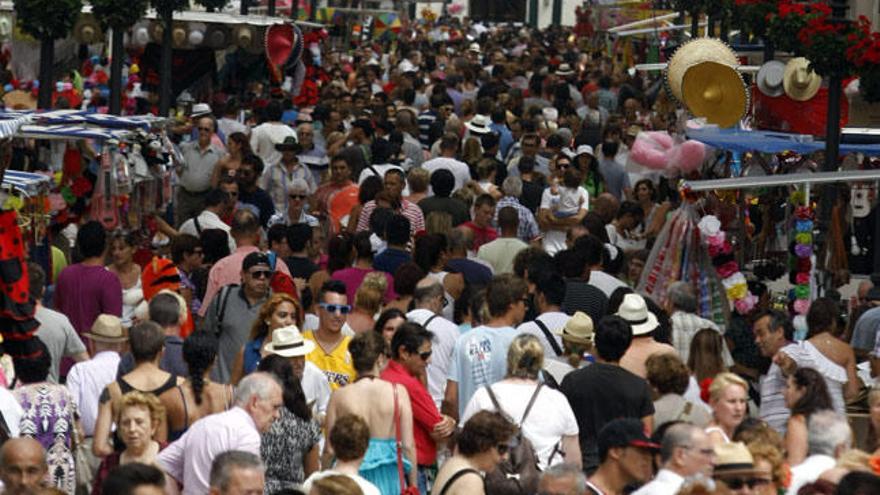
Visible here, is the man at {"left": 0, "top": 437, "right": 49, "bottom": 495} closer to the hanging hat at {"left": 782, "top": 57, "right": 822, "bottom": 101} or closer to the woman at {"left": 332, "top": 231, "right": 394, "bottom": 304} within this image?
the woman at {"left": 332, "top": 231, "right": 394, "bottom": 304}

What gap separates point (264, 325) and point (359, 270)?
2402 millimetres

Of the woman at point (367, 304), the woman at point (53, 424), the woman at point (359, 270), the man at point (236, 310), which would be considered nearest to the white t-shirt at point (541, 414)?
the woman at point (53, 424)

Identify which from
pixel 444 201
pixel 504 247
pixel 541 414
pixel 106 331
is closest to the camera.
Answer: pixel 541 414

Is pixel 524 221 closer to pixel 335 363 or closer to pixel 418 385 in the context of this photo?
pixel 335 363

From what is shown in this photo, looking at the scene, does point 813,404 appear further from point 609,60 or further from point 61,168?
point 609,60

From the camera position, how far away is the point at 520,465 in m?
10.2

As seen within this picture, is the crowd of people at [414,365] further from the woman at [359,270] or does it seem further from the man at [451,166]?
the man at [451,166]

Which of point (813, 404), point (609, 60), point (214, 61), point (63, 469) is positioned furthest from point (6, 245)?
point (609, 60)

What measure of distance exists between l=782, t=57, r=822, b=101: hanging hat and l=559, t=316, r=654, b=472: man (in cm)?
795

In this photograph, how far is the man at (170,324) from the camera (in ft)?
38.2

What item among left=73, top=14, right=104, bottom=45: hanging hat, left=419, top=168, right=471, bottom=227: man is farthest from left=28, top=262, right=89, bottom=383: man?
left=73, top=14, right=104, bottom=45: hanging hat

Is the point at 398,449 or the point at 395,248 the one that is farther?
the point at 395,248

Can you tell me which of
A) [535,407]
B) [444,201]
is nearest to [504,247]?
[444,201]

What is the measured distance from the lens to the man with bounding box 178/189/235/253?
53.5ft
